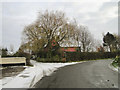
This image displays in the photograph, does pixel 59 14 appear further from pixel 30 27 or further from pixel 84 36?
pixel 84 36

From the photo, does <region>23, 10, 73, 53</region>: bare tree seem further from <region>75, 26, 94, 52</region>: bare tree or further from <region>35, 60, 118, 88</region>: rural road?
<region>75, 26, 94, 52</region>: bare tree

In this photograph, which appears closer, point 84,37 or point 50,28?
point 50,28

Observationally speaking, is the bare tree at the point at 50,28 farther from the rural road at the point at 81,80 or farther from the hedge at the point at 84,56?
the rural road at the point at 81,80

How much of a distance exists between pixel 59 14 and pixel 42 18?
368cm

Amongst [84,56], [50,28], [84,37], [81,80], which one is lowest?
[84,56]

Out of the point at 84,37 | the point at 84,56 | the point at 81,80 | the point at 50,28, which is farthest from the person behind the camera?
the point at 84,37

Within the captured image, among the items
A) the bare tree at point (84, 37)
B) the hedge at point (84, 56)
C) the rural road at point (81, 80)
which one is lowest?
the hedge at point (84, 56)

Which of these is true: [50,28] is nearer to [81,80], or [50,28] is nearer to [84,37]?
[81,80]

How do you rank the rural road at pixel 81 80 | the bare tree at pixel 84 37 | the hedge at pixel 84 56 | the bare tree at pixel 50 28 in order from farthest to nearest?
the bare tree at pixel 84 37 < the hedge at pixel 84 56 < the bare tree at pixel 50 28 < the rural road at pixel 81 80

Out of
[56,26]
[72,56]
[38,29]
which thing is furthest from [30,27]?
[72,56]

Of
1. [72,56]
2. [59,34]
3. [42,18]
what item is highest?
[42,18]

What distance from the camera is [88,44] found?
39.0 metres


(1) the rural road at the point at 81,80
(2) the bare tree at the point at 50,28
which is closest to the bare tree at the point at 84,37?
(2) the bare tree at the point at 50,28

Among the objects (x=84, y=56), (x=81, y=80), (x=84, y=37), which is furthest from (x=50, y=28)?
(x=84, y=37)
